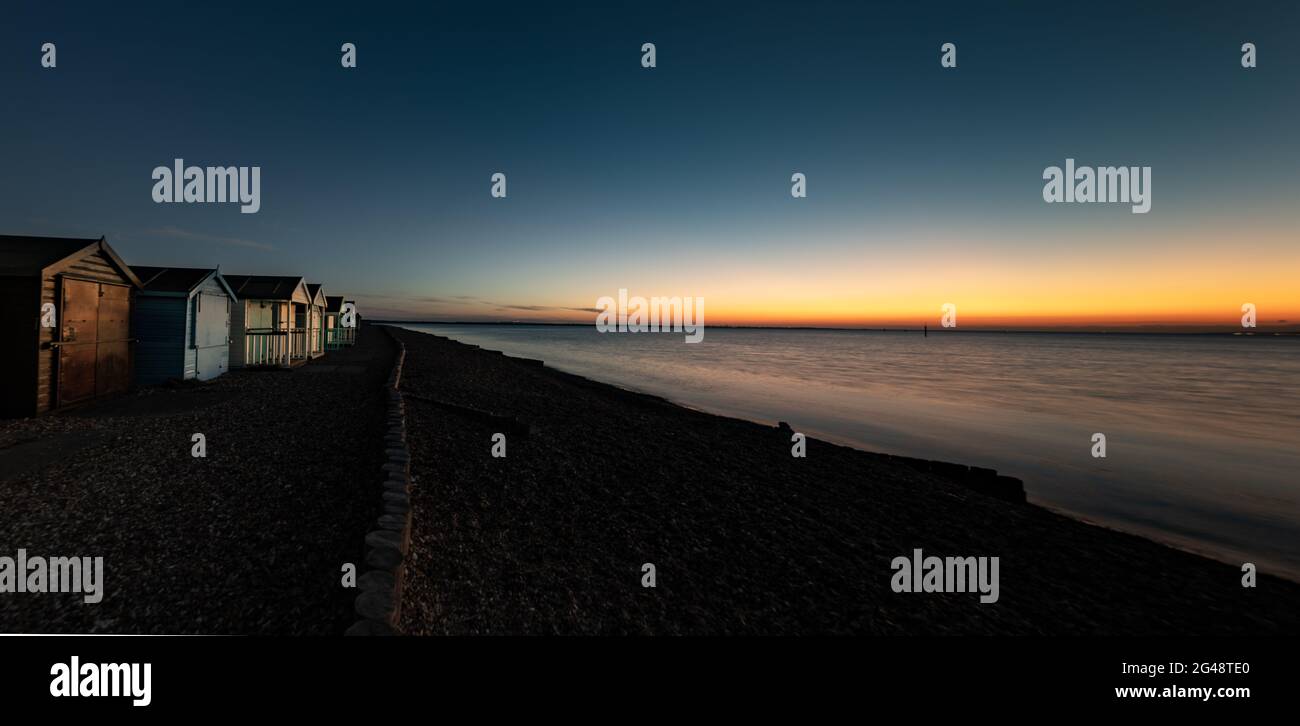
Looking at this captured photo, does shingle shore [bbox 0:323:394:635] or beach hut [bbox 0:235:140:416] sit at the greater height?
beach hut [bbox 0:235:140:416]

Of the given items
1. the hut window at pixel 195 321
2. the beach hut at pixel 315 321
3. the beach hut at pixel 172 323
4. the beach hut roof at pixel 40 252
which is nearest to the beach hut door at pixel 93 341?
the beach hut roof at pixel 40 252

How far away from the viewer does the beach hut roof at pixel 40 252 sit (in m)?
11.8

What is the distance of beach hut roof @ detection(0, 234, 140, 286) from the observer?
1176 centimetres

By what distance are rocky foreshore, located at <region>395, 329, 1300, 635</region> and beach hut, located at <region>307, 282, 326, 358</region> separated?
23883 mm

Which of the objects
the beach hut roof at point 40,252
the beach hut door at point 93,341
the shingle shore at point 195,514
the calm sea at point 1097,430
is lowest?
the calm sea at point 1097,430

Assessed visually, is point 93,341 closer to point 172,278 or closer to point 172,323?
point 172,323

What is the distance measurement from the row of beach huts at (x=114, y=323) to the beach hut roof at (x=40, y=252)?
0.02 meters

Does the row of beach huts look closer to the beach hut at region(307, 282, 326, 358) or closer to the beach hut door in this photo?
the beach hut door

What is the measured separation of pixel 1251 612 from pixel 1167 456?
17.5m

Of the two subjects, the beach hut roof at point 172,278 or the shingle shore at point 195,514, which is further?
the beach hut roof at point 172,278

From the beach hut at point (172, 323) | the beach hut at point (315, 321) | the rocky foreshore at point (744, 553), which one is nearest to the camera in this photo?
the rocky foreshore at point (744, 553)

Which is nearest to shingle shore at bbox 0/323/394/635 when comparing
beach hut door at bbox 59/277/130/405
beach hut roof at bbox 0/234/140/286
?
beach hut door at bbox 59/277/130/405

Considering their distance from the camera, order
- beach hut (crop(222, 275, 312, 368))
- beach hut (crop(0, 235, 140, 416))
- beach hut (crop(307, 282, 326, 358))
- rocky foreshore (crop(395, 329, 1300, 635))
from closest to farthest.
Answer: rocky foreshore (crop(395, 329, 1300, 635)) < beach hut (crop(0, 235, 140, 416)) < beach hut (crop(222, 275, 312, 368)) < beach hut (crop(307, 282, 326, 358))

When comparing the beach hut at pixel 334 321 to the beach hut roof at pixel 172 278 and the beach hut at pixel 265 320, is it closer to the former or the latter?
the beach hut at pixel 265 320
